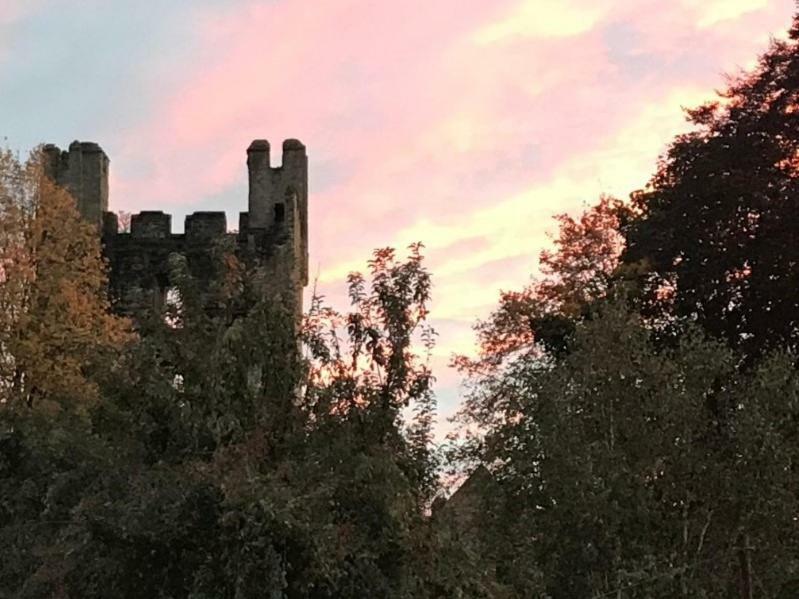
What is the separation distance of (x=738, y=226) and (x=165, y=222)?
15.1 meters

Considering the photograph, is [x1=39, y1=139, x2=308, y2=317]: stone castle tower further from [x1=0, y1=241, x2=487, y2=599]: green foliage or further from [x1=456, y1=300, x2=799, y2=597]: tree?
[x1=0, y1=241, x2=487, y2=599]: green foliage

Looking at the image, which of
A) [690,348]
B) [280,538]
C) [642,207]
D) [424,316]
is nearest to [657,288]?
[642,207]

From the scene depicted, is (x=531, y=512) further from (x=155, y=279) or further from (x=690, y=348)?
(x=155, y=279)

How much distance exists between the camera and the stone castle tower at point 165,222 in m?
31.5

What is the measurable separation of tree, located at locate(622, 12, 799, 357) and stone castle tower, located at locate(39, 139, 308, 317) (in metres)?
9.29

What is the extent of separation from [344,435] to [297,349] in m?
1.22

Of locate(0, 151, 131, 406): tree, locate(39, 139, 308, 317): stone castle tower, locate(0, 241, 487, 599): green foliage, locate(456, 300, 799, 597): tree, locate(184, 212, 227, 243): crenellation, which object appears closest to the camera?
locate(0, 241, 487, 599): green foliage

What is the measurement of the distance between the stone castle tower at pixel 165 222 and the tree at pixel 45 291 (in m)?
1.21

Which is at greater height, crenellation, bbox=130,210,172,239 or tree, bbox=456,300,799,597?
crenellation, bbox=130,210,172,239

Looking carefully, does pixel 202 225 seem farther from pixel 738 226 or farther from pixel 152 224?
pixel 738 226

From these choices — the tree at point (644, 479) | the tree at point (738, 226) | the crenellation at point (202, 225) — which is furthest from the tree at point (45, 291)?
the tree at point (738, 226)

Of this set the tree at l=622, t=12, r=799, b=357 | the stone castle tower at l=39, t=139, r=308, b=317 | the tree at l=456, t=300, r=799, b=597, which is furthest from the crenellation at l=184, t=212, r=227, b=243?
the tree at l=456, t=300, r=799, b=597

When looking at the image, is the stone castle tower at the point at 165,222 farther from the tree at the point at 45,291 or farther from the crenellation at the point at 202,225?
the tree at the point at 45,291

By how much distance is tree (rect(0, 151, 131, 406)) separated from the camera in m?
27.3
